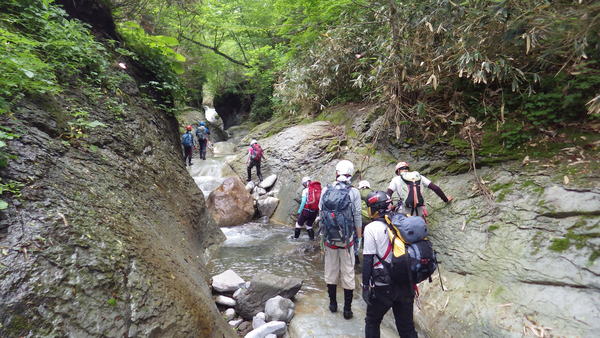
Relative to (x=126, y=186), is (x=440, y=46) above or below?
above

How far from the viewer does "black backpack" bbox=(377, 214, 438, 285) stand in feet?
9.35

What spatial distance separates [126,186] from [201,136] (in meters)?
11.5

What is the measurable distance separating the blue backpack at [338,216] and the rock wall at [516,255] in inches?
69.7

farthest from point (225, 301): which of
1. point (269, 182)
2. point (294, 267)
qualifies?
point (269, 182)

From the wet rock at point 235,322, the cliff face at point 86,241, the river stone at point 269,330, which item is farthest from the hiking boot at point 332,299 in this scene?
the cliff face at point 86,241

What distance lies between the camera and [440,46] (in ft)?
19.4

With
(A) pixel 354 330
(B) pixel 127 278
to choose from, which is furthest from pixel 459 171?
(B) pixel 127 278

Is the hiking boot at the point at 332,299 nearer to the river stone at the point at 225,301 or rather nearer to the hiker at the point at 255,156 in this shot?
the river stone at the point at 225,301

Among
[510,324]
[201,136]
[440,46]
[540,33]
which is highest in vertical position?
[440,46]

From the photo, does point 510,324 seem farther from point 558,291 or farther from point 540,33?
point 540,33

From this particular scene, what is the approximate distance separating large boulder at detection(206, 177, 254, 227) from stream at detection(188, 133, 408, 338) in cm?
33

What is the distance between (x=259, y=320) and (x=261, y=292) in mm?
433

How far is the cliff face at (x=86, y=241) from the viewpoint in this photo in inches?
79.1

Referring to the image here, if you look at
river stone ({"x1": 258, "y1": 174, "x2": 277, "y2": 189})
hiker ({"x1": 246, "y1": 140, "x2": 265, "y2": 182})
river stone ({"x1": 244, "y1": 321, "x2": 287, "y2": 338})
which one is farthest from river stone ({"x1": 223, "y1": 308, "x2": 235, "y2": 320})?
hiker ({"x1": 246, "y1": 140, "x2": 265, "y2": 182})
